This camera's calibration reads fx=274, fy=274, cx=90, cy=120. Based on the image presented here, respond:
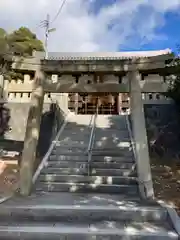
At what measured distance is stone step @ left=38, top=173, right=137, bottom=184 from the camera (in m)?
6.88

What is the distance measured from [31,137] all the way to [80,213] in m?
2.61

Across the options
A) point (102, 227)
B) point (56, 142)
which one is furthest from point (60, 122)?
point (102, 227)

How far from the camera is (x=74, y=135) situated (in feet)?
33.2

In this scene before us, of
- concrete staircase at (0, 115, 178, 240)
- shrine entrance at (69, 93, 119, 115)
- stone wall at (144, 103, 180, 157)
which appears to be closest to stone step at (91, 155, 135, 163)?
concrete staircase at (0, 115, 178, 240)

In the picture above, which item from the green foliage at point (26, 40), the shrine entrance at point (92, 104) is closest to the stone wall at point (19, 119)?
the shrine entrance at point (92, 104)

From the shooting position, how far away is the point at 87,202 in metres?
5.51

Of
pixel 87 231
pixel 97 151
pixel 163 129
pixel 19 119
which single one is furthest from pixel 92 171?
pixel 19 119

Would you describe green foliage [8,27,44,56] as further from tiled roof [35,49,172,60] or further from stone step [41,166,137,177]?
stone step [41,166,137,177]

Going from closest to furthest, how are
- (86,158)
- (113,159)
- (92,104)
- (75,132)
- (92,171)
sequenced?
(92,171)
(113,159)
(86,158)
(75,132)
(92,104)

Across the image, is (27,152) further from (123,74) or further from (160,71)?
(160,71)

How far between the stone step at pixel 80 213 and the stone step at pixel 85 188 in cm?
145

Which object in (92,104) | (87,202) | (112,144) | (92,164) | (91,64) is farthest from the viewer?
(92,104)

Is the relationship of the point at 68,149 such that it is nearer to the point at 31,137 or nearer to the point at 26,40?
the point at 31,137

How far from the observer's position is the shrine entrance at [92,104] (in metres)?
17.0
